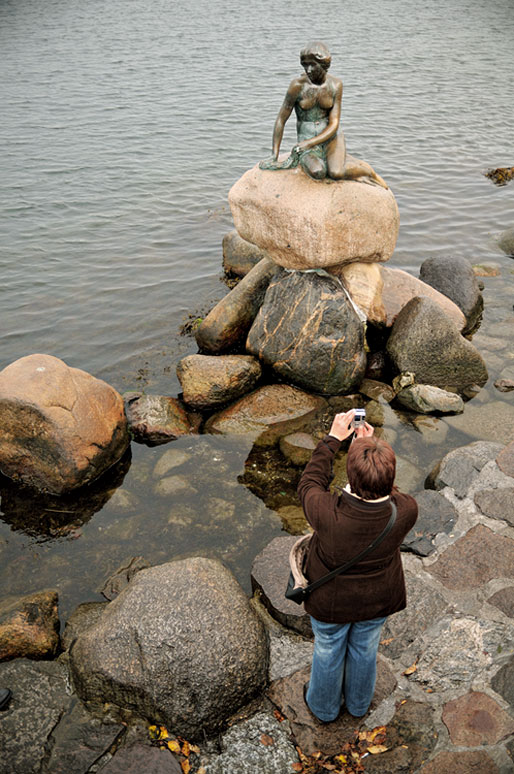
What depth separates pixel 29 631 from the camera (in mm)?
4922

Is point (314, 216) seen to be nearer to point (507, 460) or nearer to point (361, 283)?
Result: point (361, 283)

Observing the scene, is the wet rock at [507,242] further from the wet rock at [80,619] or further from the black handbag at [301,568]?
the wet rock at [80,619]

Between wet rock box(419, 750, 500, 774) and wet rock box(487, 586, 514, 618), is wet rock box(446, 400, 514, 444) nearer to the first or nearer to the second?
wet rock box(487, 586, 514, 618)

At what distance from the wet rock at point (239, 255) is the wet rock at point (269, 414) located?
403 centimetres

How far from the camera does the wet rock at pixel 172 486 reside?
6.79 m

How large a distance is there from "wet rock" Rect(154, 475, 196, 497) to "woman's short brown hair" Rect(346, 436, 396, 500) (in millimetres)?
3725

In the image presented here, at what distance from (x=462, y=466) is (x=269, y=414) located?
2.39 metres

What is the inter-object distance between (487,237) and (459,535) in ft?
30.6

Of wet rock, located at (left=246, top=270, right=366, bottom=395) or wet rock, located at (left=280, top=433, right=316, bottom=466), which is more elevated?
wet rock, located at (left=246, top=270, right=366, bottom=395)

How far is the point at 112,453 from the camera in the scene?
7.09 m

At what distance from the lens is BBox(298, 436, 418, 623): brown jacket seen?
3406mm

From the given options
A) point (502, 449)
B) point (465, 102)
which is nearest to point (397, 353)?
point (502, 449)

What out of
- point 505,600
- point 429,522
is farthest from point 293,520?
point 505,600

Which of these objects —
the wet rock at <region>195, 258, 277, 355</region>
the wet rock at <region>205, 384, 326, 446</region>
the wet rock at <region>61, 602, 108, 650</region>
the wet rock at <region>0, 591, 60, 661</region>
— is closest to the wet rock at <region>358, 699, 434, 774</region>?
the wet rock at <region>61, 602, 108, 650</region>
